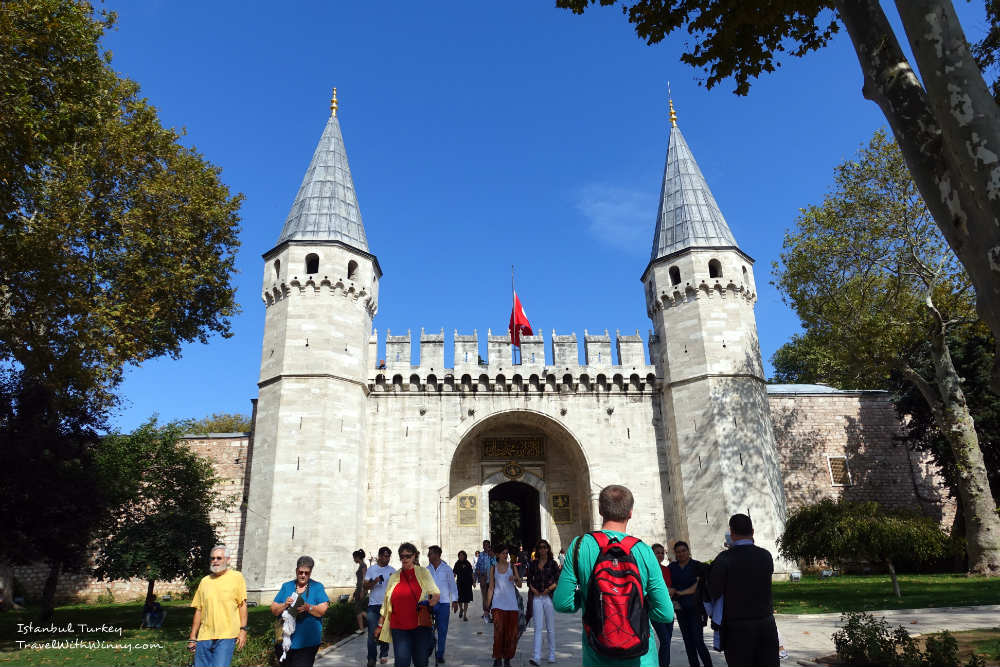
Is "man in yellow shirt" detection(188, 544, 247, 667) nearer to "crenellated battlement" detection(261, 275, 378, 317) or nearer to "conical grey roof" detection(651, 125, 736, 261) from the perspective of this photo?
"crenellated battlement" detection(261, 275, 378, 317)

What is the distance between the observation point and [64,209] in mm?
10781

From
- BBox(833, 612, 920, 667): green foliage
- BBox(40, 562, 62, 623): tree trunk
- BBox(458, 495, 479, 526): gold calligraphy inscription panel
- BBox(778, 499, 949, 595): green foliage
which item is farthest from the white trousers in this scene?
BBox(458, 495, 479, 526): gold calligraphy inscription panel

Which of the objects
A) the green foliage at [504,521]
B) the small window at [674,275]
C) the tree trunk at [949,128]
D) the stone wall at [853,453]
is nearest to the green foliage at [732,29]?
the tree trunk at [949,128]

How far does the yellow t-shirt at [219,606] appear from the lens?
5.41m

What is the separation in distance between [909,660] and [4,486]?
14.2 m

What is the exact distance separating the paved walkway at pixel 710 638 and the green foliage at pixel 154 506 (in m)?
5.70

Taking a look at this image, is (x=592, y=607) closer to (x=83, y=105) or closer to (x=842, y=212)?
(x=83, y=105)

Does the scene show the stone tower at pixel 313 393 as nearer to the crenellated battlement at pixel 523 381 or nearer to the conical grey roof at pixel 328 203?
the conical grey roof at pixel 328 203

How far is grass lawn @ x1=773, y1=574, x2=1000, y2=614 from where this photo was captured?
10.7m

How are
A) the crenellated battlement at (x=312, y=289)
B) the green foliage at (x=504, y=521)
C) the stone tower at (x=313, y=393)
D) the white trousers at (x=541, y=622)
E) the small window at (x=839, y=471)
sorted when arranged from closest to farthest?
the white trousers at (x=541, y=622)
the stone tower at (x=313, y=393)
the crenellated battlement at (x=312, y=289)
the small window at (x=839, y=471)
the green foliage at (x=504, y=521)

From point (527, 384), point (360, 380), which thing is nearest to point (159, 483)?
point (360, 380)

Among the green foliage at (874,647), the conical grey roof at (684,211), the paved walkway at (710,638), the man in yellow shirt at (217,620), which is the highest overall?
the conical grey roof at (684,211)

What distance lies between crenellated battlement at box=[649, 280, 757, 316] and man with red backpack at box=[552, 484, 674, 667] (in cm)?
1724

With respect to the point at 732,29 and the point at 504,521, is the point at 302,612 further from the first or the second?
the point at 504,521
